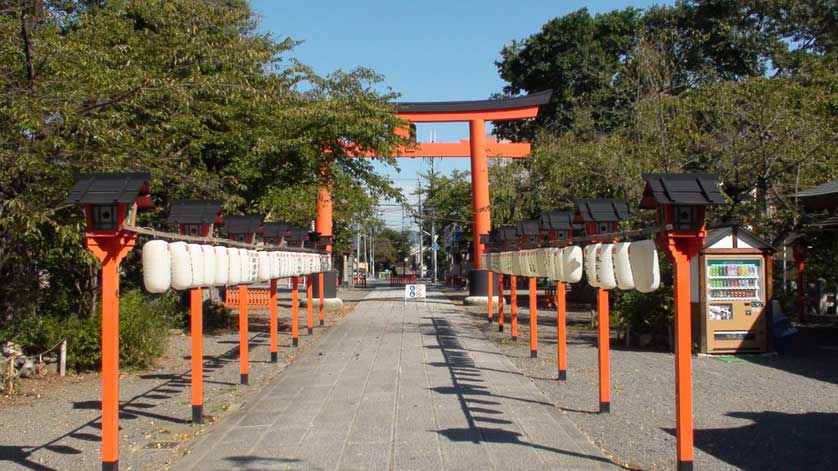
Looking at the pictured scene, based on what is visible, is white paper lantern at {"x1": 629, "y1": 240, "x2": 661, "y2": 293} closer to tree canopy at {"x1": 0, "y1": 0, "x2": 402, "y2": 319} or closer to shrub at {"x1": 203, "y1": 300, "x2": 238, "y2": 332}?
tree canopy at {"x1": 0, "y1": 0, "x2": 402, "y2": 319}

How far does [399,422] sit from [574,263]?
3024 mm

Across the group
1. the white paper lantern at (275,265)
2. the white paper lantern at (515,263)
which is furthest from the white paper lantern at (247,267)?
the white paper lantern at (515,263)

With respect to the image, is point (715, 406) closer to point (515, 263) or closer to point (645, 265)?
point (645, 265)

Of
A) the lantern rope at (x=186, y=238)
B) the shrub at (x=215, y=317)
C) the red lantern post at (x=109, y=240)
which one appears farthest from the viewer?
the shrub at (x=215, y=317)

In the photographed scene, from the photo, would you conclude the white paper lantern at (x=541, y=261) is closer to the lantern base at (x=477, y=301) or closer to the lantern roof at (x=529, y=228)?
the lantern roof at (x=529, y=228)

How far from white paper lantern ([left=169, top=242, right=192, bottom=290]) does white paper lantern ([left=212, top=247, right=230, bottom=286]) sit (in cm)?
109

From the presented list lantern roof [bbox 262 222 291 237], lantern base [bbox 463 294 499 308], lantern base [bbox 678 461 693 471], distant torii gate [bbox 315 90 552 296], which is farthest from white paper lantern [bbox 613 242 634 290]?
lantern base [bbox 463 294 499 308]

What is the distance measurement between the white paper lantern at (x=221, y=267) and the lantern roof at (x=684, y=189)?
481 centimetres

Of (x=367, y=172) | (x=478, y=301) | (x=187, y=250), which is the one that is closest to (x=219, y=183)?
(x=367, y=172)

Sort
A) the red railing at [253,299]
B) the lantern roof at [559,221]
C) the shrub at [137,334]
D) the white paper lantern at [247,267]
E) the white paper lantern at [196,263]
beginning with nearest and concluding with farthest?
1. the white paper lantern at [196,263]
2. the white paper lantern at [247,267]
3. the lantern roof at [559,221]
4. the shrub at [137,334]
5. the red railing at [253,299]

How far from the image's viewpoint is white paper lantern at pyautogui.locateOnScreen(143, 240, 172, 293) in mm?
7098

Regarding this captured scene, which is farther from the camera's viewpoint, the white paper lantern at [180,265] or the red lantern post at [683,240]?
the white paper lantern at [180,265]

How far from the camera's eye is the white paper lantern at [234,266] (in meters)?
9.68

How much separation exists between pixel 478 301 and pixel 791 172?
1671cm
